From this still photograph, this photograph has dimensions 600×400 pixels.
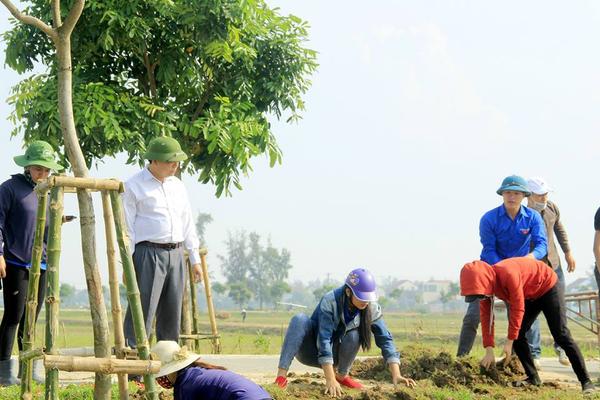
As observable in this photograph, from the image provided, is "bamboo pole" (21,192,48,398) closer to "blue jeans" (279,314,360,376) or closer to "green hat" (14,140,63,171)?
"green hat" (14,140,63,171)

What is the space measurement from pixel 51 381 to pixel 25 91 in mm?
8694

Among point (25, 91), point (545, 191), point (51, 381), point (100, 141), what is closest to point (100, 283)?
point (51, 381)

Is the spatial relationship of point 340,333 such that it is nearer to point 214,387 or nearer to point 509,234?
point 509,234

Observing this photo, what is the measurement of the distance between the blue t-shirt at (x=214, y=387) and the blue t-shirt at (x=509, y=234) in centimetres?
385

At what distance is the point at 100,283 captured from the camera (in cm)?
631

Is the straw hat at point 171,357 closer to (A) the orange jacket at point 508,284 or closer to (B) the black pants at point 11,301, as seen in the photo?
(B) the black pants at point 11,301

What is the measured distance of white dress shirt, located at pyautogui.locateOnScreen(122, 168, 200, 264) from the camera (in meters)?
7.32

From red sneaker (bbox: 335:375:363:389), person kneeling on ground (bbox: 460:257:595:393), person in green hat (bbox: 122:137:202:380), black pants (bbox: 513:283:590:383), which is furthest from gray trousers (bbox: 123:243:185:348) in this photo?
black pants (bbox: 513:283:590:383)

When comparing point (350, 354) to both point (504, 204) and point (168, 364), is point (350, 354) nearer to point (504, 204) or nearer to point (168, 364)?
point (504, 204)

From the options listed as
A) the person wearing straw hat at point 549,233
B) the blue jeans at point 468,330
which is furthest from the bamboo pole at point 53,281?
the person wearing straw hat at point 549,233

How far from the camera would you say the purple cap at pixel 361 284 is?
24.7 ft

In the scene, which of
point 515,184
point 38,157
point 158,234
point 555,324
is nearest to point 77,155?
point 158,234

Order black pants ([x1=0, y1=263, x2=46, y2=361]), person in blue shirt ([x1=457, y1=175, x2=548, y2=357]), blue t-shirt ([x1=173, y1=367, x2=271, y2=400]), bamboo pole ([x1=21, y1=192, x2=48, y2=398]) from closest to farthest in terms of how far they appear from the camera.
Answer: blue t-shirt ([x1=173, y1=367, x2=271, y2=400]) → bamboo pole ([x1=21, y1=192, x2=48, y2=398]) → black pants ([x1=0, y1=263, x2=46, y2=361]) → person in blue shirt ([x1=457, y1=175, x2=548, y2=357])

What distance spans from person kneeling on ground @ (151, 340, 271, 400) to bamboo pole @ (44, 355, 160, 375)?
0.17 metres
